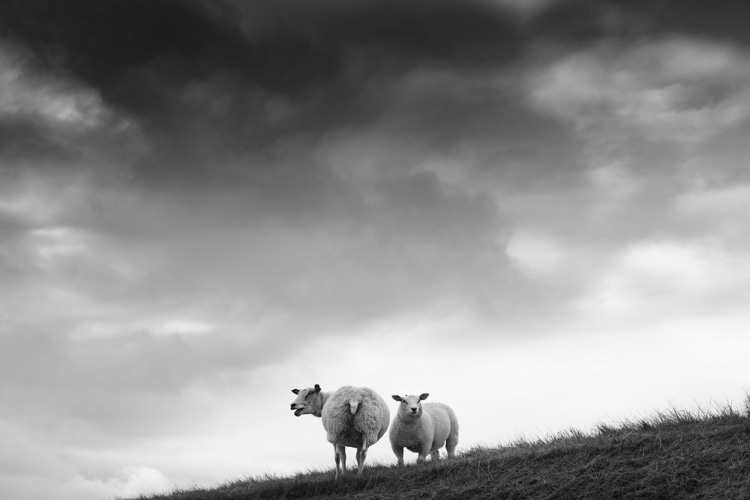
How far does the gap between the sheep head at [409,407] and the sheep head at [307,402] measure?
9.41 ft

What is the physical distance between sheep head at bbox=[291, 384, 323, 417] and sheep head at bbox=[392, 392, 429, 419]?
287 cm

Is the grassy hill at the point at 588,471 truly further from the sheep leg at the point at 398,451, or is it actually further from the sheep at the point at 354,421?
the sheep leg at the point at 398,451

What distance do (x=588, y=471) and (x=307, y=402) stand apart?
407 inches

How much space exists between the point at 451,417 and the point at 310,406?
15.7 ft

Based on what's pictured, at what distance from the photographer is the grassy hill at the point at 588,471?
14.7m

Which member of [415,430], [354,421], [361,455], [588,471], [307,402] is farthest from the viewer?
[307,402]

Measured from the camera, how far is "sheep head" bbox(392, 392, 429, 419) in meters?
21.0

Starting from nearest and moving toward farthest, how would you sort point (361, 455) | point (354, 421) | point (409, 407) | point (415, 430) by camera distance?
point (361, 455) < point (354, 421) < point (409, 407) < point (415, 430)

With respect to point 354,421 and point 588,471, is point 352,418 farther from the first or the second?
point 588,471

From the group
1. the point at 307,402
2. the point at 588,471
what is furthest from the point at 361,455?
the point at 588,471

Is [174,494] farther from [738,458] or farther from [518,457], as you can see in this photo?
[738,458]

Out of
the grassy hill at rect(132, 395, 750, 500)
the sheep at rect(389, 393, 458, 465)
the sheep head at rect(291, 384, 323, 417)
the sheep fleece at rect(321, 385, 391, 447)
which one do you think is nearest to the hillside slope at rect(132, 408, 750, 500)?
the grassy hill at rect(132, 395, 750, 500)

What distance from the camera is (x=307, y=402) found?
23234 mm

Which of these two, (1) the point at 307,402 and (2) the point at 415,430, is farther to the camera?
(1) the point at 307,402
